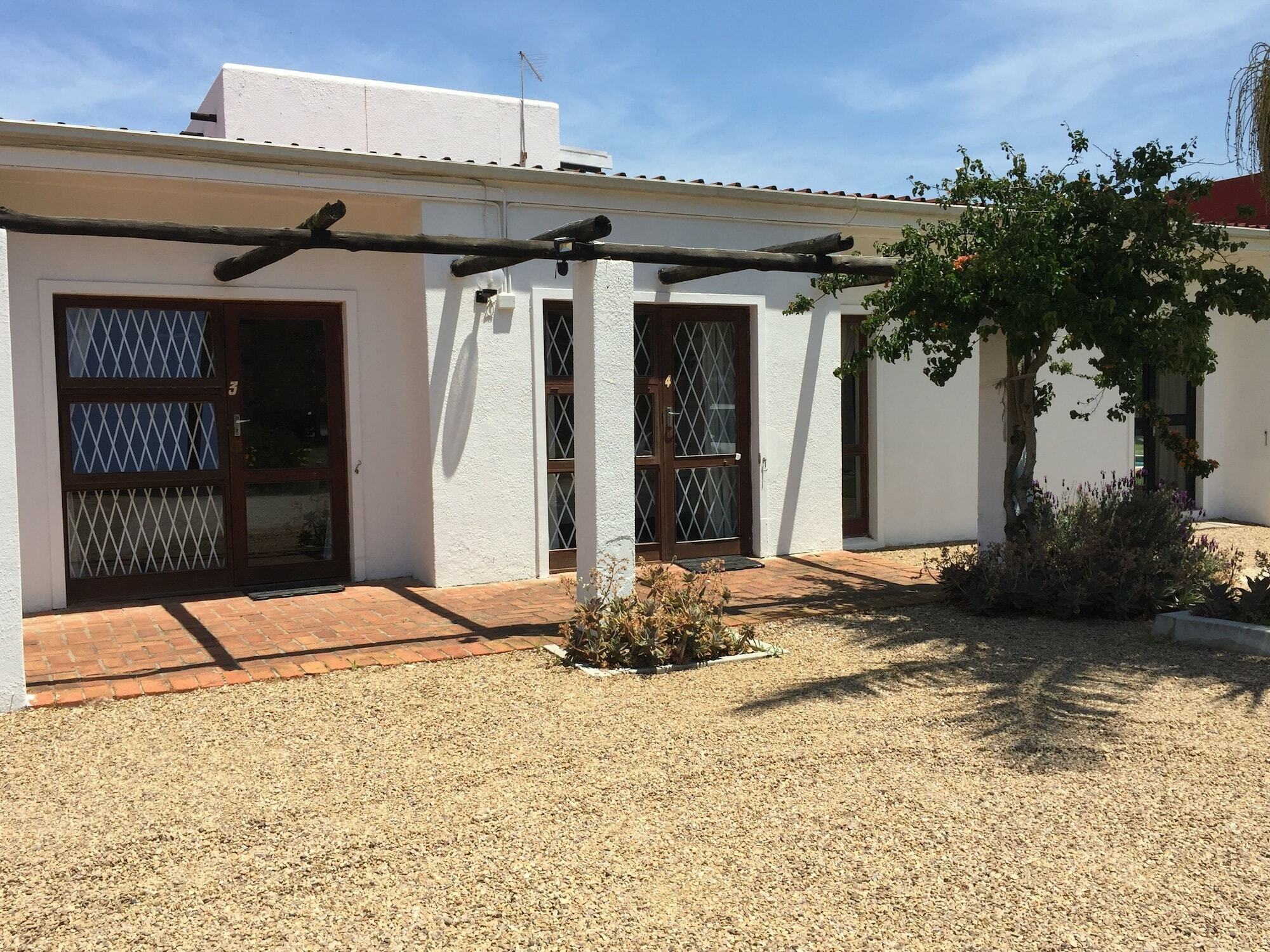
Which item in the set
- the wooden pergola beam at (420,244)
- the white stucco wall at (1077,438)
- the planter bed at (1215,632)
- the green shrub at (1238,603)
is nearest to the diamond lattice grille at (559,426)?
the wooden pergola beam at (420,244)

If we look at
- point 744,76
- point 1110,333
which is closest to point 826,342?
point 744,76

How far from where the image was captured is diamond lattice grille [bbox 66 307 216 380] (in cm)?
779

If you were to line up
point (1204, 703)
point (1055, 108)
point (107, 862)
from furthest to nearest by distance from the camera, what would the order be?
point (1055, 108), point (1204, 703), point (107, 862)

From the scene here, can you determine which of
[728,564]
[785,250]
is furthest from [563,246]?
[728,564]

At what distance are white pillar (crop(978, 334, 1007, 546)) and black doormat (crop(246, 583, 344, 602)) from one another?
16.1 ft

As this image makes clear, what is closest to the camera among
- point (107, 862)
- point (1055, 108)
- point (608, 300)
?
point (107, 862)

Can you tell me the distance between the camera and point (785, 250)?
786cm

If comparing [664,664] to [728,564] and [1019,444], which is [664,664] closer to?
[1019,444]

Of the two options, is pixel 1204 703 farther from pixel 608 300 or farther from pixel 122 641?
pixel 122 641

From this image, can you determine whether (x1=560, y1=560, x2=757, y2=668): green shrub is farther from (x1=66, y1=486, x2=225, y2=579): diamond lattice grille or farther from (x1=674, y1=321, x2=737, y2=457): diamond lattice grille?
(x1=66, y1=486, x2=225, y2=579): diamond lattice grille

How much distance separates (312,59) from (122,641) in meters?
8.18

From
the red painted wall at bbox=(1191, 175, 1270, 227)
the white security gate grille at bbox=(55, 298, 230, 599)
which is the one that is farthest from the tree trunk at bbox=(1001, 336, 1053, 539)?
the red painted wall at bbox=(1191, 175, 1270, 227)

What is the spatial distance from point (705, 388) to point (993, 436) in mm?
2669

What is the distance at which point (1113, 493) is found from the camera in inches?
317
